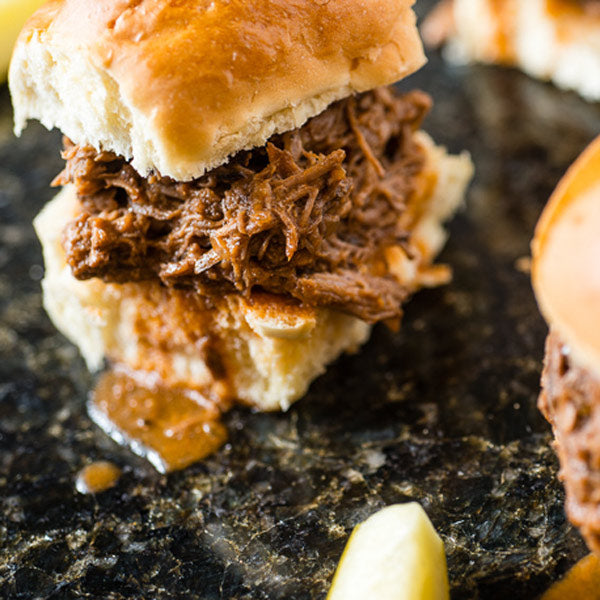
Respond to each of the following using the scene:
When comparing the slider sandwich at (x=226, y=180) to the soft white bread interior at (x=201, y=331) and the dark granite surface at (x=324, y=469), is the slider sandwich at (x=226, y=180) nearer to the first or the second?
the soft white bread interior at (x=201, y=331)

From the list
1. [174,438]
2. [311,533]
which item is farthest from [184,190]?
[311,533]

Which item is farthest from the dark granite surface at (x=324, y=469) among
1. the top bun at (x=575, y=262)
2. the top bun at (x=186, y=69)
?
the top bun at (x=186, y=69)

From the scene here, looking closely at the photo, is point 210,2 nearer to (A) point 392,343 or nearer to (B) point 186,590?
(A) point 392,343

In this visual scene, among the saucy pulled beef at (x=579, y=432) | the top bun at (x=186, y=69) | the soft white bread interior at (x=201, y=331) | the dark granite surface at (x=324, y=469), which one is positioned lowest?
the dark granite surface at (x=324, y=469)

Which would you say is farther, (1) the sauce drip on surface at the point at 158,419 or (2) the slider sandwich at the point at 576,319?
(1) the sauce drip on surface at the point at 158,419

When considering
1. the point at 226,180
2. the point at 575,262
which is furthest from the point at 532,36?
the point at 575,262

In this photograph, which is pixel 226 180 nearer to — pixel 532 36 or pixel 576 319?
pixel 576 319

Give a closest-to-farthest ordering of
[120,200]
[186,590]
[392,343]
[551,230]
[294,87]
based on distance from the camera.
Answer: [551,230], [186,590], [294,87], [120,200], [392,343]
